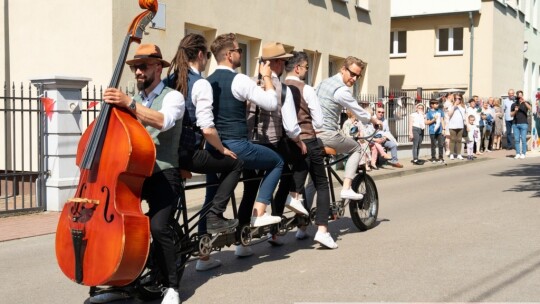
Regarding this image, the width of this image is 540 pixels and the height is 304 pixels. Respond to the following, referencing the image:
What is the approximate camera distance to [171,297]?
536 cm

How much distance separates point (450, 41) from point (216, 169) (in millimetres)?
30554

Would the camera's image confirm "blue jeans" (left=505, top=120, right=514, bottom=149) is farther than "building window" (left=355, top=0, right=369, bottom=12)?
Yes

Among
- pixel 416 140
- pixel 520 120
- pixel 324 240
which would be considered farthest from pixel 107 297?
pixel 520 120

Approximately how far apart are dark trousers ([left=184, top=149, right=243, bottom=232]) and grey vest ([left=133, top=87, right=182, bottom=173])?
11.3 inches

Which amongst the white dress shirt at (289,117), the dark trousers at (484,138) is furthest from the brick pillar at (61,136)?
the dark trousers at (484,138)

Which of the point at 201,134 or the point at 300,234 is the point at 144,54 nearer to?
the point at 201,134

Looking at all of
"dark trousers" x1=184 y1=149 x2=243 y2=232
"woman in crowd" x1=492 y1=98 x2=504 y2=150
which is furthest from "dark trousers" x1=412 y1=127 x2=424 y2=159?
"dark trousers" x1=184 y1=149 x2=243 y2=232

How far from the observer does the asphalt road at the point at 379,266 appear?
18.9 feet

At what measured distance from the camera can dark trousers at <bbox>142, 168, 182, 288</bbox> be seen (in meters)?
5.33

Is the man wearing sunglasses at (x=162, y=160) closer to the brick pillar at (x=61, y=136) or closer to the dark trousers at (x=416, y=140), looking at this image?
the brick pillar at (x=61, y=136)

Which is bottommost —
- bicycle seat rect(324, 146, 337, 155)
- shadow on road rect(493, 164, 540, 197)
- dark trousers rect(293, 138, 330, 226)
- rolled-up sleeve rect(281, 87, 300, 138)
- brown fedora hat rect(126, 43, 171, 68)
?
shadow on road rect(493, 164, 540, 197)

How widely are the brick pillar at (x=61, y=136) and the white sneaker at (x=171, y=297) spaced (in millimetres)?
5820

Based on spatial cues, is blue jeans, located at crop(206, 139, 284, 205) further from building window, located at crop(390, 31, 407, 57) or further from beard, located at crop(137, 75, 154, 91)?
building window, located at crop(390, 31, 407, 57)

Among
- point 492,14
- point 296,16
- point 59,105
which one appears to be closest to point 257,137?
point 59,105
